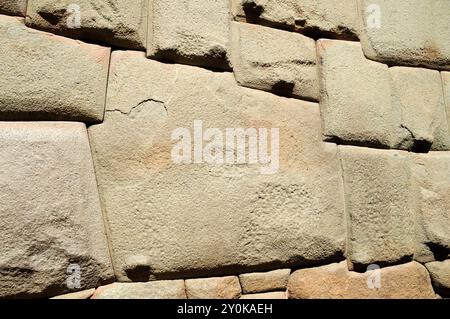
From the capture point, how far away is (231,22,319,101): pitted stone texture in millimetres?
1068

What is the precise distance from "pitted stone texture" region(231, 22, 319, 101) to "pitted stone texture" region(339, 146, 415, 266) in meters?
0.22

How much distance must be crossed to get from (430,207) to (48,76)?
1.13m

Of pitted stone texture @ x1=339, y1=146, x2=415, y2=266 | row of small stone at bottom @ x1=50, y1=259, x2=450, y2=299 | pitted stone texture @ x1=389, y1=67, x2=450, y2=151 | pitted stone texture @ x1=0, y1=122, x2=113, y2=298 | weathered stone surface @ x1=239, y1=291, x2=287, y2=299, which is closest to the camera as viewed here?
pitted stone texture @ x1=0, y1=122, x2=113, y2=298

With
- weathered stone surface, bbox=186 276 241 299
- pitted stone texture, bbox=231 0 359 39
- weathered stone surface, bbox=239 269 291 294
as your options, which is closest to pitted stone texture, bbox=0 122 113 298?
weathered stone surface, bbox=186 276 241 299

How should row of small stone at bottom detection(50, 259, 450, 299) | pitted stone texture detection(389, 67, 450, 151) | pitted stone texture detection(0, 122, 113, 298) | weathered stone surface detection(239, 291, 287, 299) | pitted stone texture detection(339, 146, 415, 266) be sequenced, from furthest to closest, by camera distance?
pitted stone texture detection(389, 67, 450, 151) < pitted stone texture detection(339, 146, 415, 266) < weathered stone surface detection(239, 291, 287, 299) < row of small stone at bottom detection(50, 259, 450, 299) < pitted stone texture detection(0, 122, 113, 298)

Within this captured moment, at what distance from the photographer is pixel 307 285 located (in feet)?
3.52

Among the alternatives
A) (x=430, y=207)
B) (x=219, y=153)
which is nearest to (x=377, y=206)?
(x=430, y=207)

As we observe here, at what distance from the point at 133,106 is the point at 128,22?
20 centimetres

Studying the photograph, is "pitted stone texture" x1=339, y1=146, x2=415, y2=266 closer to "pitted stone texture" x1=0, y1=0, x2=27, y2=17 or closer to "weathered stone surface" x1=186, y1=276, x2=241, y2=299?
"weathered stone surface" x1=186, y1=276, x2=241, y2=299

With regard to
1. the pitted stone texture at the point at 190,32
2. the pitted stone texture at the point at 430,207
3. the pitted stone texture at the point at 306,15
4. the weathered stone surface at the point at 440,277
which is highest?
the pitted stone texture at the point at 306,15

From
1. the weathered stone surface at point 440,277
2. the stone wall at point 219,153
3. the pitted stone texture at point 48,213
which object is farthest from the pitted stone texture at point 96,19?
the weathered stone surface at point 440,277

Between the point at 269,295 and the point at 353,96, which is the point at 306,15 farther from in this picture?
the point at 269,295

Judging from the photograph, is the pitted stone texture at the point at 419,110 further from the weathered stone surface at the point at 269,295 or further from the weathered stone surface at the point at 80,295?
the weathered stone surface at the point at 80,295

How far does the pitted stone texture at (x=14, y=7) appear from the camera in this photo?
2.81 ft
